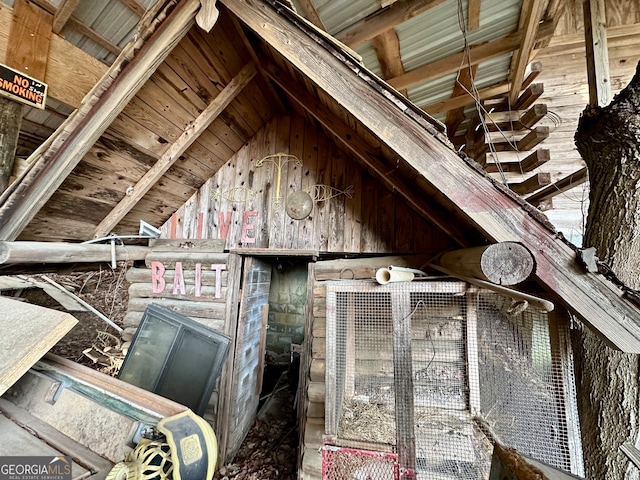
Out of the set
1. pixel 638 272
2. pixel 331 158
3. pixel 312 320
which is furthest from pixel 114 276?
pixel 638 272

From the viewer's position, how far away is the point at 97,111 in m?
1.81

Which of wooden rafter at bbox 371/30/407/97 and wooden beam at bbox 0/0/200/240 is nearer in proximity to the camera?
wooden beam at bbox 0/0/200/240

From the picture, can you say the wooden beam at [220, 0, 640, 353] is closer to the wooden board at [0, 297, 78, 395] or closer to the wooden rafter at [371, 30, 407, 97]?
the wooden rafter at [371, 30, 407, 97]

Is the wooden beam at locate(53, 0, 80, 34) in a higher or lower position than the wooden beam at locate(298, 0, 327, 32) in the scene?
lower

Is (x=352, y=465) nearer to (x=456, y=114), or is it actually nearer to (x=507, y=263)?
(x=507, y=263)

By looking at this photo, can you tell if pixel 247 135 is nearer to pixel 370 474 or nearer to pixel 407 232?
pixel 407 232

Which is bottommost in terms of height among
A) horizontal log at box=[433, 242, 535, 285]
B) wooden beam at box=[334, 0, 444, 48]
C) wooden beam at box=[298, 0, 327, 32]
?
horizontal log at box=[433, 242, 535, 285]

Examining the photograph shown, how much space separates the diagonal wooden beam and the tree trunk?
2.49 meters

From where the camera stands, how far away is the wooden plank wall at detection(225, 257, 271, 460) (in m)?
3.01

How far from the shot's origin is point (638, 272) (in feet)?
4.56

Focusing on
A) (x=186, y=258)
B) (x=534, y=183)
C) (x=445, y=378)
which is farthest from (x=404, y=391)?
(x=186, y=258)

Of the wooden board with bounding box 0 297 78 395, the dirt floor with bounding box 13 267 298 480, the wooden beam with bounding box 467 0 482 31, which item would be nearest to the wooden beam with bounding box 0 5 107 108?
the wooden board with bounding box 0 297 78 395

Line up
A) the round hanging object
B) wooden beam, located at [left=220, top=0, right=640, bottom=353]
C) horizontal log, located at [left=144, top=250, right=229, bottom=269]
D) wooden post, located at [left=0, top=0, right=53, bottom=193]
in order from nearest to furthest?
wooden beam, located at [left=220, top=0, right=640, bottom=353]
wooden post, located at [left=0, top=0, right=53, bottom=193]
the round hanging object
horizontal log, located at [left=144, top=250, right=229, bottom=269]

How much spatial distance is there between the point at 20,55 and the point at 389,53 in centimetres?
262
